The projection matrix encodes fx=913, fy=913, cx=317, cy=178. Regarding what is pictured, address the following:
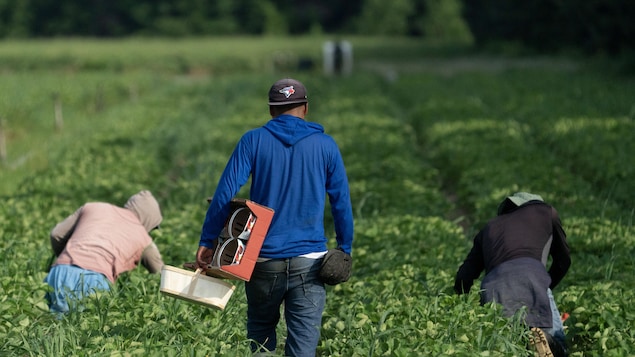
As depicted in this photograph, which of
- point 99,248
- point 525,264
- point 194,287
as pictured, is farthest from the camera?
point 99,248

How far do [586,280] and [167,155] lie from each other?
9.28 m

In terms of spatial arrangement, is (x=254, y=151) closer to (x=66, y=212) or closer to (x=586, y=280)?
(x=586, y=280)

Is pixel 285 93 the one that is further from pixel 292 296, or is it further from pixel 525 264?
pixel 525 264

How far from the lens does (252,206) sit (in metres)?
4.80

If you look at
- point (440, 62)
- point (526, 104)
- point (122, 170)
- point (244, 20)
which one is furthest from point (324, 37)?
point (122, 170)

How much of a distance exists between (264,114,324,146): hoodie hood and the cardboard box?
412mm

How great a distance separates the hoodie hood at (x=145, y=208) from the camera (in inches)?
285

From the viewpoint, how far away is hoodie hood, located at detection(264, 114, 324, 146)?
4.98 m

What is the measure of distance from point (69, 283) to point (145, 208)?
920 mm

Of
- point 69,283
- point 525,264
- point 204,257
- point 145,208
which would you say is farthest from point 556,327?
point 69,283

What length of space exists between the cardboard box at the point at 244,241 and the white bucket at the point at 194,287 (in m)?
0.10

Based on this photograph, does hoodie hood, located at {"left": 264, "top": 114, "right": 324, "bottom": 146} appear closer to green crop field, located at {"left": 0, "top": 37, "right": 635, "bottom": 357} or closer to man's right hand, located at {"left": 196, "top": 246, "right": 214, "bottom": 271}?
man's right hand, located at {"left": 196, "top": 246, "right": 214, "bottom": 271}

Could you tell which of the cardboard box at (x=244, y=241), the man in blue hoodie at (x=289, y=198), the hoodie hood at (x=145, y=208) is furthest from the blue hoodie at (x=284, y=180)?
the hoodie hood at (x=145, y=208)

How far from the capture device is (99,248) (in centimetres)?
678
